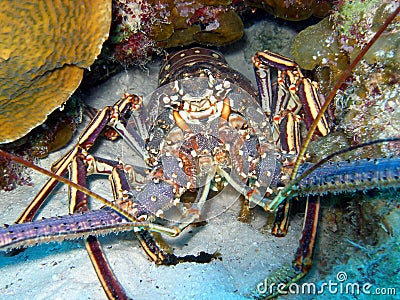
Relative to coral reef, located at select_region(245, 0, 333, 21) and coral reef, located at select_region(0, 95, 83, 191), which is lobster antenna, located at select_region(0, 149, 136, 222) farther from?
coral reef, located at select_region(245, 0, 333, 21)

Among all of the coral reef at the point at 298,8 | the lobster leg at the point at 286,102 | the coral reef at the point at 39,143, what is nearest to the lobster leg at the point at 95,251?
the coral reef at the point at 39,143

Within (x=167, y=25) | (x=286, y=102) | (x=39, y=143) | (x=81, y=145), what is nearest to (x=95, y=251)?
(x=81, y=145)

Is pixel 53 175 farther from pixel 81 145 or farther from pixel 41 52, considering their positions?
pixel 81 145

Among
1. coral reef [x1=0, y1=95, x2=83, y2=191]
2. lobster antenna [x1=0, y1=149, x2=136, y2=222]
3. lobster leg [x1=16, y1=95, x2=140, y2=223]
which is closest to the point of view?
lobster antenna [x1=0, y1=149, x2=136, y2=222]

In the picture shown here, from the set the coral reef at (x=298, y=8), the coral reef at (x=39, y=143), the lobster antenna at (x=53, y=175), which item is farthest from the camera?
the coral reef at (x=39, y=143)

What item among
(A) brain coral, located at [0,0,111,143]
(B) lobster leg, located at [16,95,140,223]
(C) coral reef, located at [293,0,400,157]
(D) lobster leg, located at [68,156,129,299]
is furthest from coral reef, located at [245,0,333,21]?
(D) lobster leg, located at [68,156,129,299]

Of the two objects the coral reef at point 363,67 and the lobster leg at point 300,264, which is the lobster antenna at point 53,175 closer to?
the lobster leg at point 300,264
